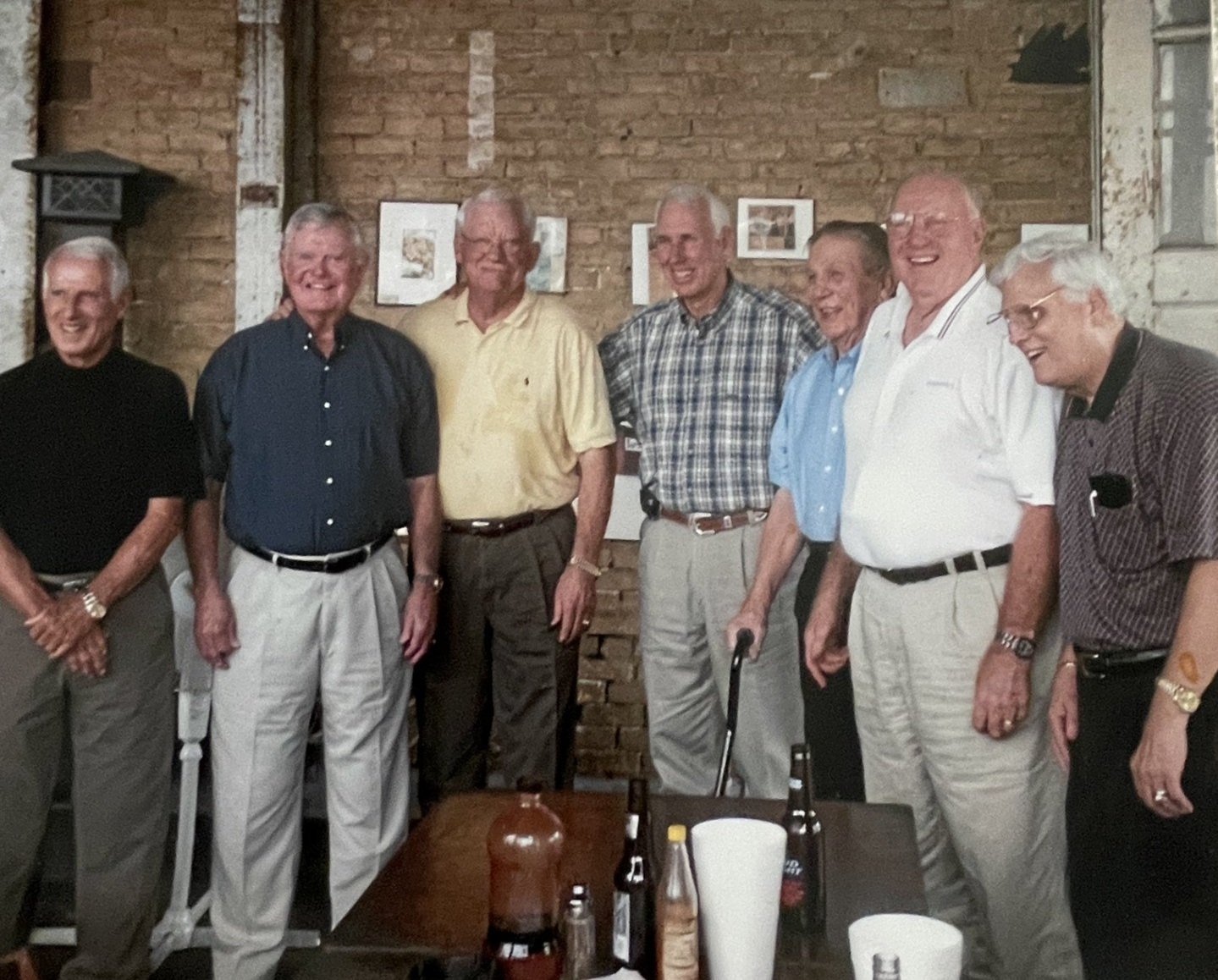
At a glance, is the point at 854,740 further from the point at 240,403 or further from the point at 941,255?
the point at 240,403

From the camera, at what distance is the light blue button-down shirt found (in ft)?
9.78

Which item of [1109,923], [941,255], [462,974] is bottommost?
[1109,923]

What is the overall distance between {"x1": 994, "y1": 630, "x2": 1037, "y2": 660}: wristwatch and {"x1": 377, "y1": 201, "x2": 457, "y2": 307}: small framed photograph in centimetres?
244

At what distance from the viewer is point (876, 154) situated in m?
4.09

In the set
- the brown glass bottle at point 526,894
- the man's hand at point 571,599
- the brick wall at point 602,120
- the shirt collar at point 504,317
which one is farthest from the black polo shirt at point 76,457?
the brown glass bottle at point 526,894

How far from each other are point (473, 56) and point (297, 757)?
8.12ft

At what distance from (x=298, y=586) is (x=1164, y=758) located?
1.86 meters

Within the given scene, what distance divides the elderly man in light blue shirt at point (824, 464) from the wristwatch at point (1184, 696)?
993 mm

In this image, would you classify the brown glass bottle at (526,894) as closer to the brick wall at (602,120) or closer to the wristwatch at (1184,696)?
the wristwatch at (1184,696)

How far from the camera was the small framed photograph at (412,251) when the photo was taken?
165 inches

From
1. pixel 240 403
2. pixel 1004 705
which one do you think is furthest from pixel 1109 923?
pixel 240 403

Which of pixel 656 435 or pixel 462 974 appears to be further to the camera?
pixel 656 435

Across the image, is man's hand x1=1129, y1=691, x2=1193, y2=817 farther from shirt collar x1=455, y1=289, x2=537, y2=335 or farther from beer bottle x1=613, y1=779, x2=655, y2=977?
shirt collar x1=455, y1=289, x2=537, y2=335

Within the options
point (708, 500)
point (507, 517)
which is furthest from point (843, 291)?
point (507, 517)
